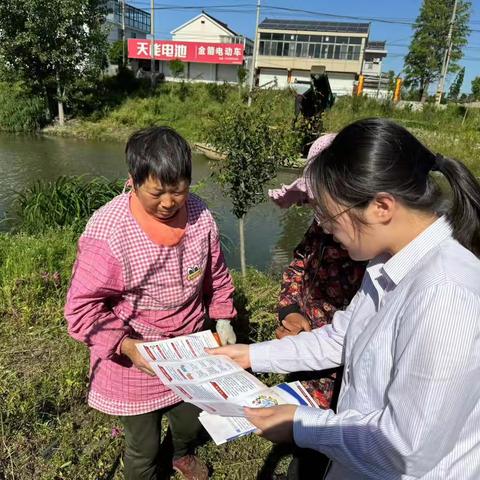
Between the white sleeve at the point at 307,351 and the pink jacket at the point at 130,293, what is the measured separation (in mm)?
398

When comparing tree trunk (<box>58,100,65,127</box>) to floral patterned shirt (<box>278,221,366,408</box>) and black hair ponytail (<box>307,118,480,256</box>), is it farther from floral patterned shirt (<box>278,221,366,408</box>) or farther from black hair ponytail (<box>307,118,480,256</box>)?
black hair ponytail (<box>307,118,480,256</box>)

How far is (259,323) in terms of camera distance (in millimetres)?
3078

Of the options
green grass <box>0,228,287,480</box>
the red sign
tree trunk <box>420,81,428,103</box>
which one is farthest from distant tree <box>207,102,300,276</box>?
tree trunk <box>420,81,428,103</box>

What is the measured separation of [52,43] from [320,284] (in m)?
19.1

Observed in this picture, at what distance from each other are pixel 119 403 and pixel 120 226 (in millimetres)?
722

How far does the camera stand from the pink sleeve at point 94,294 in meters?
1.48

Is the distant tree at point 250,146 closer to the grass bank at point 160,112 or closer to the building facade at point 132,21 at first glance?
the grass bank at point 160,112

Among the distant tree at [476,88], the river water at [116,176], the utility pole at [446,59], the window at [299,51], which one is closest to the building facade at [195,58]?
the window at [299,51]

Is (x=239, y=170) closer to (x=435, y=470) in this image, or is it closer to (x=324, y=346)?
(x=324, y=346)

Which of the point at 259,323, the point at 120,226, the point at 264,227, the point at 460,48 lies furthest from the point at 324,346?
the point at 460,48

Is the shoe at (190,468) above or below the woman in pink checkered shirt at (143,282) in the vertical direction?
below

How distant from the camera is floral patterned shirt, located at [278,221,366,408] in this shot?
1.78 metres

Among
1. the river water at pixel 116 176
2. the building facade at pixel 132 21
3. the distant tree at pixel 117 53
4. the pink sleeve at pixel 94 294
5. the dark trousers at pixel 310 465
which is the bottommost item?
the river water at pixel 116 176

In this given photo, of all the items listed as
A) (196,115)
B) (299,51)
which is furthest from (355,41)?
(196,115)
